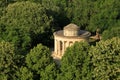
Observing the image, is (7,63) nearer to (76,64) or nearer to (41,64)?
(41,64)

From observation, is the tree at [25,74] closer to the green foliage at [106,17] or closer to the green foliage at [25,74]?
the green foliage at [25,74]

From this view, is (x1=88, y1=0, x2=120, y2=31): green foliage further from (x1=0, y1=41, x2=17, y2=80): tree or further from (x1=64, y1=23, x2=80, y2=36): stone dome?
(x1=0, y1=41, x2=17, y2=80): tree

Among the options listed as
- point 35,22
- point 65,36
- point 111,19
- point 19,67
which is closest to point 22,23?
point 35,22

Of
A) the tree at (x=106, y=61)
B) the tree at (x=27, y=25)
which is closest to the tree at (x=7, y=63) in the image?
the tree at (x=106, y=61)

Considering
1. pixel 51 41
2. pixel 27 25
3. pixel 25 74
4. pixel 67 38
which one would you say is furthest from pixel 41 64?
pixel 51 41

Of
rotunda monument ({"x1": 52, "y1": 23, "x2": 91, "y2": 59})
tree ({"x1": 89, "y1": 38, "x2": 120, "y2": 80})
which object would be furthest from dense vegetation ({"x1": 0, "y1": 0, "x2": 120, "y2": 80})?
rotunda monument ({"x1": 52, "y1": 23, "x2": 91, "y2": 59})

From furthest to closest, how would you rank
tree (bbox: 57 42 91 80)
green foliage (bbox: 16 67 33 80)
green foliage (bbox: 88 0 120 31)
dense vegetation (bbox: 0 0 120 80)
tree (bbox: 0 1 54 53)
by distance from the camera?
green foliage (bbox: 88 0 120 31) → tree (bbox: 0 1 54 53) → dense vegetation (bbox: 0 0 120 80) → tree (bbox: 57 42 91 80) → green foliage (bbox: 16 67 33 80)
